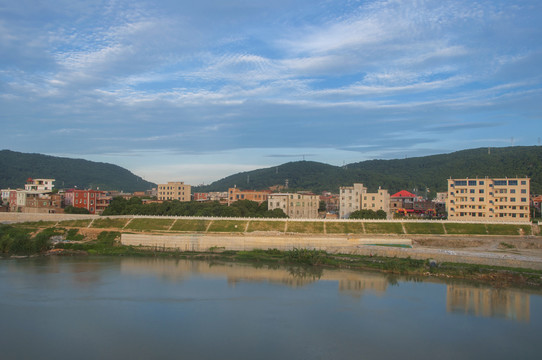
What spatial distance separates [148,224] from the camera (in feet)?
139

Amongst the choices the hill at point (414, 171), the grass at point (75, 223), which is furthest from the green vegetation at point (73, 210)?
the hill at point (414, 171)

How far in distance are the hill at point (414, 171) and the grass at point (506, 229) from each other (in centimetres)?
3690

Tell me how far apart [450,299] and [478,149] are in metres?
119

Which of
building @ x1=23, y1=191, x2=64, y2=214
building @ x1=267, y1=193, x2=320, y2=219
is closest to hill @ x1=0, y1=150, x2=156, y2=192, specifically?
building @ x1=23, y1=191, x2=64, y2=214

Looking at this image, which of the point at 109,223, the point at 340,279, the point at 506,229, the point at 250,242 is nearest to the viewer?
the point at 340,279

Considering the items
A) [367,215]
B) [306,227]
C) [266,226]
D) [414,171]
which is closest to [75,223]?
[266,226]

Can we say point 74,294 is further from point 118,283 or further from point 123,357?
point 123,357

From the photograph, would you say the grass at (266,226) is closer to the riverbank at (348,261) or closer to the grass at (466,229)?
the riverbank at (348,261)

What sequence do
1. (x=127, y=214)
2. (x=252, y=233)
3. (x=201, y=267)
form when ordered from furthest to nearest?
(x=127, y=214) → (x=252, y=233) → (x=201, y=267)

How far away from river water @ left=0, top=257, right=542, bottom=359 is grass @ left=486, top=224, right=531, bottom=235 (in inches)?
606

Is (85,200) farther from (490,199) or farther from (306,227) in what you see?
(490,199)

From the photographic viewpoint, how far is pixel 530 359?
15055 millimetres

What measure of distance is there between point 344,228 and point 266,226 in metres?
7.07

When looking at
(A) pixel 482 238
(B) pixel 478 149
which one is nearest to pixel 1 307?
(A) pixel 482 238
